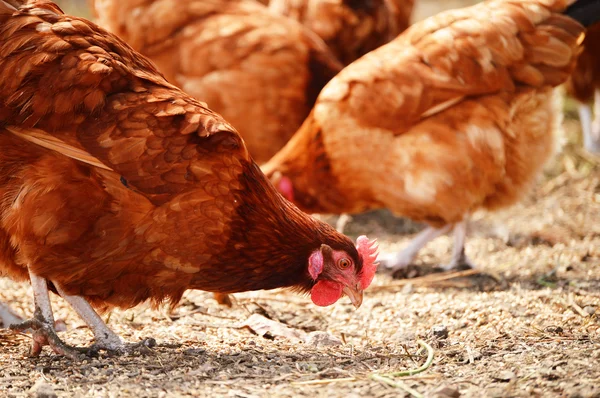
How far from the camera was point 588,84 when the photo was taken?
A: 6.50 metres

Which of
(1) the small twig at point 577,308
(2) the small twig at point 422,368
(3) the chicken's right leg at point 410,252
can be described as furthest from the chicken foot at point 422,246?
(2) the small twig at point 422,368

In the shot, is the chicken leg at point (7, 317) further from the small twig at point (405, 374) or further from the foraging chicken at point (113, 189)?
the small twig at point (405, 374)

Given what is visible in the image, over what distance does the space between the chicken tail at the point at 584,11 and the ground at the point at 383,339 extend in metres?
1.37

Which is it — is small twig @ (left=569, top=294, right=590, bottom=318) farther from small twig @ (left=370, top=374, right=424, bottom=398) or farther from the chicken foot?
small twig @ (left=370, top=374, right=424, bottom=398)

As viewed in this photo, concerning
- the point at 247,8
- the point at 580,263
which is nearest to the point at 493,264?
the point at 580,263

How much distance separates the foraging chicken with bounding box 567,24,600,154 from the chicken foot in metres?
2.29

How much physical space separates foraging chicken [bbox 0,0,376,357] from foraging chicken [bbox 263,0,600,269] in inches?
56.4

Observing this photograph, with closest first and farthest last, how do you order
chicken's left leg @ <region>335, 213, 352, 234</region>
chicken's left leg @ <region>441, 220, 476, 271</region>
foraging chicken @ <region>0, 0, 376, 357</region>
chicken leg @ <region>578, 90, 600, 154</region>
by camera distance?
foraging chicken @ <region>0, 0, 376, 357</region>
chicken's left leg @ <region>441, 220, 476, 271</region>
chicken's left leg @ <region>335, 213, 352, 234</region>
chicken leg @ <region>578, 90, 600, 154</region>

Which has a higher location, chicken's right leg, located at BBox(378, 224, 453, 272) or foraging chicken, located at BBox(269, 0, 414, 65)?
foraging chicken, located at BBox(269, 0, 414, 65)

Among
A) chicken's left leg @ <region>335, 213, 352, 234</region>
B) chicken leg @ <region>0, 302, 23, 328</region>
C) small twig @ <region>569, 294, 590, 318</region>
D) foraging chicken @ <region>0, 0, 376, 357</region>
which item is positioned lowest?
chicken's left leg @ <region>335, 213, 352, 234</region>

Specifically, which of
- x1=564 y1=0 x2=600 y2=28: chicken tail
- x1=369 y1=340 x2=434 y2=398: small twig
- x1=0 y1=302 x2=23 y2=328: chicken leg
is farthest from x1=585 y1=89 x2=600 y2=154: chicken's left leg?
x1=0 y1=302 x2=23 y2=328: chicken leg

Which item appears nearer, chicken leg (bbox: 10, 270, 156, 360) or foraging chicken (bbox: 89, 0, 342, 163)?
chicken leg (bbox: 10, 270, 156, 360)

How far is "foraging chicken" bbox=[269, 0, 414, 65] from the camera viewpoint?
568 cm

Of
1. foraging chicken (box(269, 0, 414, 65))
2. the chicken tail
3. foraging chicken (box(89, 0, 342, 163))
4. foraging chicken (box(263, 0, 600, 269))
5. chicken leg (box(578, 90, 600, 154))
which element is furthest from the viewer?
chicken leg (box(578, 90, 600, 154))
